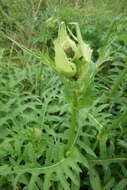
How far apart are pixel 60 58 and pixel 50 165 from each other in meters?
0.58

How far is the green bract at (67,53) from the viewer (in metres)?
0.82

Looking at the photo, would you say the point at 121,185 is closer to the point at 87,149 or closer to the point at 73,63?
the point at 87,149

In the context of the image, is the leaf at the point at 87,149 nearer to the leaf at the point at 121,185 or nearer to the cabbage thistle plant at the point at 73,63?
the leaf at the point at 121,185

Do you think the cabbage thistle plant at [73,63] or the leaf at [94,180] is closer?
the cabbage thistle plant at [73,63]

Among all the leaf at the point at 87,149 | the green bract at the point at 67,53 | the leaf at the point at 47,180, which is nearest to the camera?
the green bract at the point at 67,53

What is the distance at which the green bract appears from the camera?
0.82 m

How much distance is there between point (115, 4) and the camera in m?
2.95

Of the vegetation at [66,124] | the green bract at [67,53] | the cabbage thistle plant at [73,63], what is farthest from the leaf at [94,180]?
the green bract at [67,53]

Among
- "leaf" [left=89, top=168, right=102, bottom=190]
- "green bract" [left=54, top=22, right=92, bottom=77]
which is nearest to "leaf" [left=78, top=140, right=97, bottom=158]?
"leaf" [left=89, top=168, right=102, bottom=190]

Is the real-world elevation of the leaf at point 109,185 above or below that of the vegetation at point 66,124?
below

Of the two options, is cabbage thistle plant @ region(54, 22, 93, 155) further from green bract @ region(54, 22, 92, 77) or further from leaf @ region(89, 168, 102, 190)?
leaf @ region(89, 168, 102, 190)

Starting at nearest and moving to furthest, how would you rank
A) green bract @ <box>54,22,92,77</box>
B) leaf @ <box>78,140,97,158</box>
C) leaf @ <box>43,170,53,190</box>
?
green bract @ <box>54,22,92,77</box>, leaf @ <box>43,170,53,190</box>, leaf @ <box>78,140,97,158</box>

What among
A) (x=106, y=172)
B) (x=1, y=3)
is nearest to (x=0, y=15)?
(x=1, y=3)

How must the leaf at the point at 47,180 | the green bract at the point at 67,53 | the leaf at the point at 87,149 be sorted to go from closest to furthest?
the green bract at the point at 67,53, the leaf at the point at 47,180, the leaf at the point at 87,149
